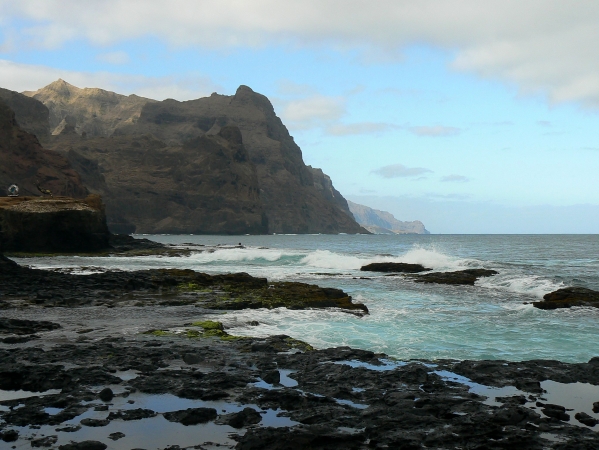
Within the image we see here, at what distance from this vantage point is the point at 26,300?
21.3 meters

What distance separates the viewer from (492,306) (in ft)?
76.0

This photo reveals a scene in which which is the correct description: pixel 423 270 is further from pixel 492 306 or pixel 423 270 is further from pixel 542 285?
pixel 492 306

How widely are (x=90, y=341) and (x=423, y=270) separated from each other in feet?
107

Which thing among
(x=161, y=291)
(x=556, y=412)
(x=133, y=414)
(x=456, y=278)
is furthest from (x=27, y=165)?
(x=556, y=412)

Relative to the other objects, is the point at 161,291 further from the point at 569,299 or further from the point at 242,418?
the point at 242,418

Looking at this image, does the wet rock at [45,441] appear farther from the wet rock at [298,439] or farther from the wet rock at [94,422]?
the wet rock at [298,439]

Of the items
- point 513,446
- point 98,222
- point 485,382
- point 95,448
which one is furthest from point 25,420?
point 98,222

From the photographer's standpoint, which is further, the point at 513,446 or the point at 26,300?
the point at 26,300

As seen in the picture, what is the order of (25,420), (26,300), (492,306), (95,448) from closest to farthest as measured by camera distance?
(95,448), (25,420), (26,300), (492,306)

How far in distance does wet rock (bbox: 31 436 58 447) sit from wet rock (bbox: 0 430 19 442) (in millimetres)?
271

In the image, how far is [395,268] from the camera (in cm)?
4247

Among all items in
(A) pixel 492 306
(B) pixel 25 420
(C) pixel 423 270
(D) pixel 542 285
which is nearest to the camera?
(B) pixel 25 420

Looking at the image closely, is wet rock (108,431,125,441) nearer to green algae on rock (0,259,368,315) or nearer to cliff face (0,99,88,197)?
green algae on rock (0,259,368,315)

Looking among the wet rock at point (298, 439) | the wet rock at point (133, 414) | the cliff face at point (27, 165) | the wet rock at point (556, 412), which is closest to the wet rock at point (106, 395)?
the wet rock at point (133, 414)
